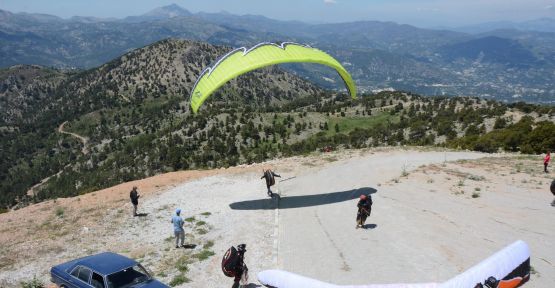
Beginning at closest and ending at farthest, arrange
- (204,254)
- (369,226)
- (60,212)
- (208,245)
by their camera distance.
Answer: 1. (204,254)
2. (208,245)
3. (369,226)
4. (60,212)

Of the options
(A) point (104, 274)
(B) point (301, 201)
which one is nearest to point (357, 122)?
(B) point (301, 201)

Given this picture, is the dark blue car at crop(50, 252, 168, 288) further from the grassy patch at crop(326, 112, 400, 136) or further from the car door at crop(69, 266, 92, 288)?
the grassy patch at crop(326, 112, 400, 136)

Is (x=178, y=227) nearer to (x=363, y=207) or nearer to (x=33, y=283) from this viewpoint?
(x=33, y=283)

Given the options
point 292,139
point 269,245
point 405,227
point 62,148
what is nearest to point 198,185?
point 269,245

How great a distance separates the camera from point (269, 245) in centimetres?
1686

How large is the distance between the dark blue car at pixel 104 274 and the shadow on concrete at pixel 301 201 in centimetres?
1001

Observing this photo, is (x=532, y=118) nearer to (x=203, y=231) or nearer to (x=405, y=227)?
(x=405, y=227)

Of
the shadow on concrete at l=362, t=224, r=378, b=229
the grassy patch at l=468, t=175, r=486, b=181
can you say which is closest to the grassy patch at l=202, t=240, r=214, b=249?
the shadow on concrete at l=362, t=224, r=378, b=229

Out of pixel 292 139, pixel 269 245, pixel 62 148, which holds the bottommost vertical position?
pixel 62 148

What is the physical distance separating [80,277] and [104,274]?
3.81 feet

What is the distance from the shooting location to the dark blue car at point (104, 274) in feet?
40.0

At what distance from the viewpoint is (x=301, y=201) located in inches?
928

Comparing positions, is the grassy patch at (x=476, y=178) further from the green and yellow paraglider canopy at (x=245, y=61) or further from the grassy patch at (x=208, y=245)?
the grassy patch at (x=208, y=245)

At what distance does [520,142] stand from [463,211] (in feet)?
96.6
